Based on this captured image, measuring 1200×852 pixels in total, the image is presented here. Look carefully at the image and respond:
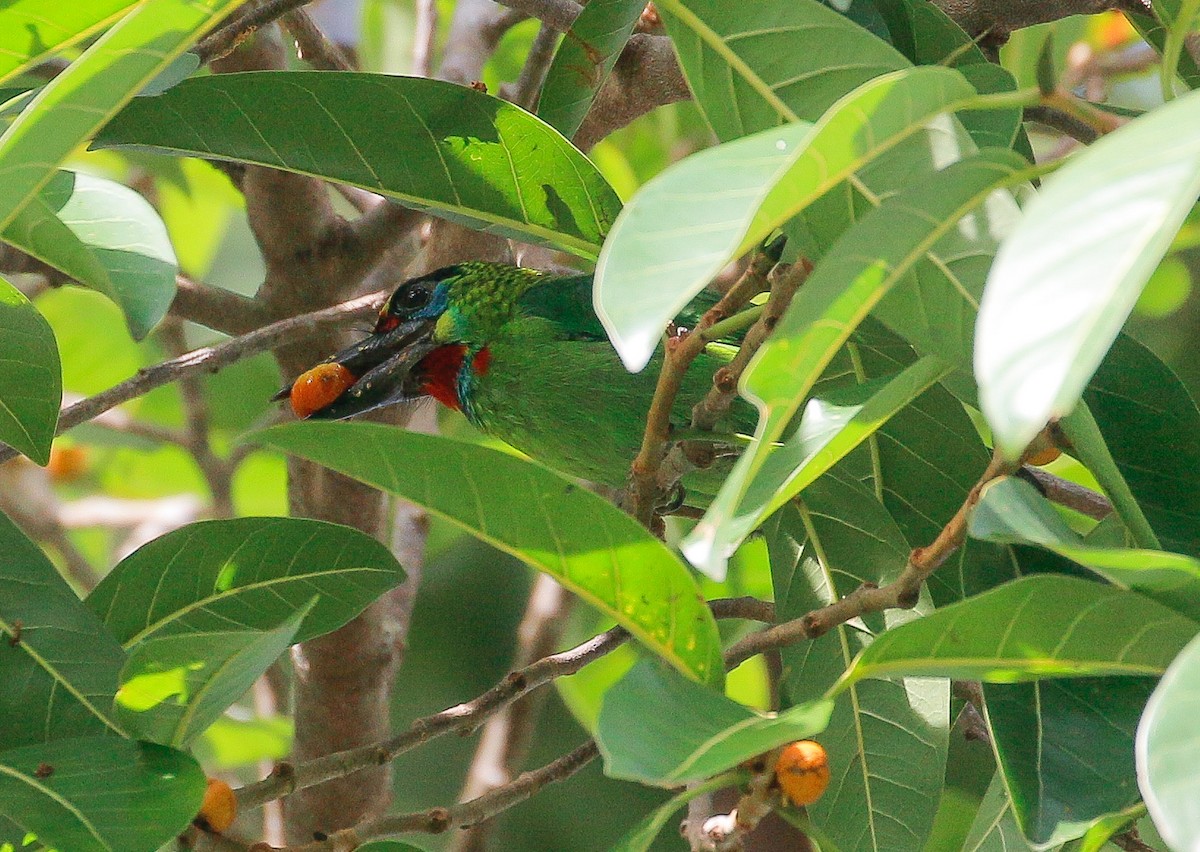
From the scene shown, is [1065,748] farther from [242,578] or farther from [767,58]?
[242,578]

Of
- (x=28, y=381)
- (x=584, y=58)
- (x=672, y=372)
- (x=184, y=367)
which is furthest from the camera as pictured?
(x=184, y=367)

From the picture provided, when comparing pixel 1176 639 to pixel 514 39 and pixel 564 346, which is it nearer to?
pixel 564 346

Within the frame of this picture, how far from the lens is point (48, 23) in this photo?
1.01m

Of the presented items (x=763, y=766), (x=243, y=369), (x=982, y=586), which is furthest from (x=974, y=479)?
(x=243, y=369)

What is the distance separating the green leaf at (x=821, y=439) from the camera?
0.91m

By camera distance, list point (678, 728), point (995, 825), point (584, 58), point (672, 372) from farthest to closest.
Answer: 1. point (584, 58)
2. point (995, 825)
3. point (672, 372)
4. point (678, 728)

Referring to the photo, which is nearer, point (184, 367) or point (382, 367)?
point (184, 367)

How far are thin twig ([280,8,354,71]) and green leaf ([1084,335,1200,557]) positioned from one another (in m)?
1.36

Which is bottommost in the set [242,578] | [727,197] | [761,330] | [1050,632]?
[242,578]

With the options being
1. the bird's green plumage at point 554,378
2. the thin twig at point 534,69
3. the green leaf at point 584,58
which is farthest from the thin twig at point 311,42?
the green leaf at point 584,58

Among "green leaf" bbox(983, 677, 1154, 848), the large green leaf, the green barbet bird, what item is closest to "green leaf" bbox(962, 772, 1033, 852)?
the large green leaf

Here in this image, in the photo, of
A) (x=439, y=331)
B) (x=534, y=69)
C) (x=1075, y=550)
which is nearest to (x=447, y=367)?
(x=439, y=331)

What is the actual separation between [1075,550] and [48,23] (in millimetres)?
831

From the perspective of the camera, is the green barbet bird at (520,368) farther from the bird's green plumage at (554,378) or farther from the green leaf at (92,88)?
the green leaf at (92,88)
